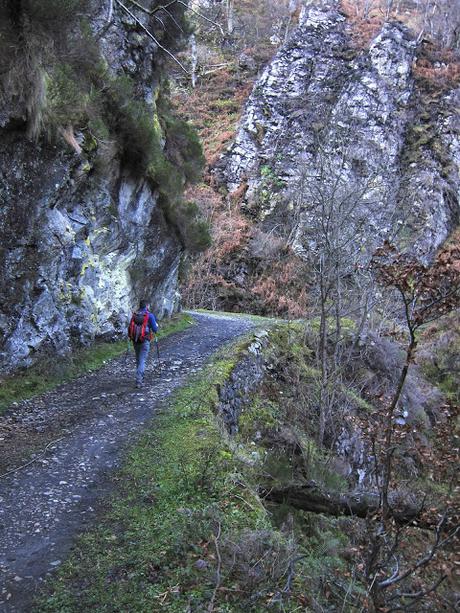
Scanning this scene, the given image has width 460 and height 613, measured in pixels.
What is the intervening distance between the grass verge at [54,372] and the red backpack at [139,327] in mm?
1446

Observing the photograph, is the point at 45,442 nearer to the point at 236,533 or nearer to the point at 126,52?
the point at 236,533

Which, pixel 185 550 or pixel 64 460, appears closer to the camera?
pixel 185 550

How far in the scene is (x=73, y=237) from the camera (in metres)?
9.38

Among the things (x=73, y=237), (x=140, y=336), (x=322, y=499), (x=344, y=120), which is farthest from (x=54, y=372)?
(x=344, y=120)

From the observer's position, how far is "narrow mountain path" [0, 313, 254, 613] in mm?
3955

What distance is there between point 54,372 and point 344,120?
2664 cm

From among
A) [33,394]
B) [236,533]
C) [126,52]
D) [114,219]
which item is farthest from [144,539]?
[126,52]

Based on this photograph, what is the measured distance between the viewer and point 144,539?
14.2 ft

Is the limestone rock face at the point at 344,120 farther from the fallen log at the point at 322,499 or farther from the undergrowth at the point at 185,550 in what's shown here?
the undergrowth at the point at 185,550

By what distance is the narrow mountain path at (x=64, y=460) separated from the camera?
156 inches

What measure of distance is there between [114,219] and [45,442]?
249 inches

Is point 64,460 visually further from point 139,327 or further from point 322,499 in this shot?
point 322,499

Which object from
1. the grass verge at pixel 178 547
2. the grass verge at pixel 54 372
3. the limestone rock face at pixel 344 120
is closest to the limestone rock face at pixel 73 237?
the grass verge at pixel 54 372

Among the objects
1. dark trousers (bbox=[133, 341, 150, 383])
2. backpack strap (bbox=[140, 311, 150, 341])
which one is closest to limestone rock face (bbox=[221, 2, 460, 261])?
backpack strap (bbox=[140, 311, 150, 341])
